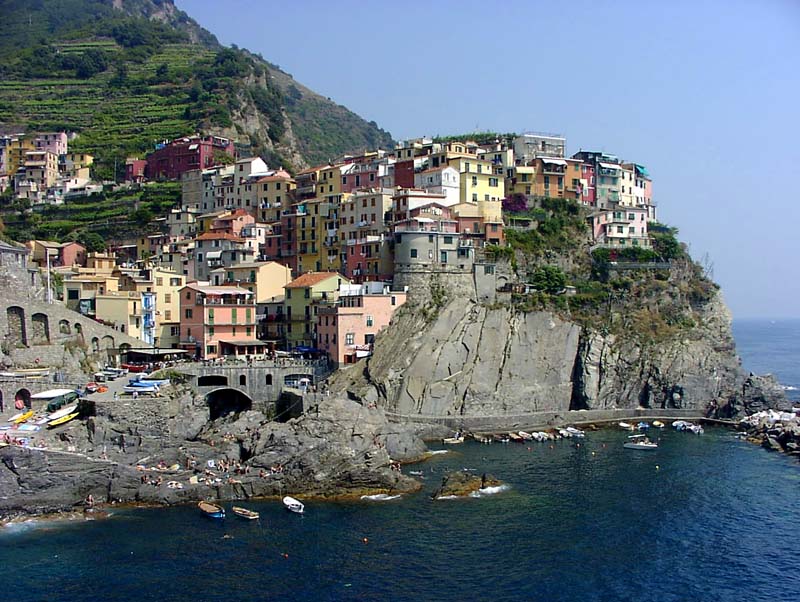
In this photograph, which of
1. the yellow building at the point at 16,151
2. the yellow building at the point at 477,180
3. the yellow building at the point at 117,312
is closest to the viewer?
the yellow building at the point at 117,312

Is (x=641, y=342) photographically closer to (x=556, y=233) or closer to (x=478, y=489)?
(x=556, y=233)

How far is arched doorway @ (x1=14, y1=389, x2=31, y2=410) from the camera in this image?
60.0 m

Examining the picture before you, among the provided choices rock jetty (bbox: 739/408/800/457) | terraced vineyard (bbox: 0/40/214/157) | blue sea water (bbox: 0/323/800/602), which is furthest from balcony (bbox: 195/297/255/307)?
terraced vineyard (bbox: 0/40/214/157)

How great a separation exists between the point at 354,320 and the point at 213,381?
42.3 ft

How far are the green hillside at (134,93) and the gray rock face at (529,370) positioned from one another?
63.9 metres

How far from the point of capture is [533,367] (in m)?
77.0

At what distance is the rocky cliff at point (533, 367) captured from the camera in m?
72.6

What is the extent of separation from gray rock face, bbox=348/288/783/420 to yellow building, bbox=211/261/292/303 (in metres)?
13.0

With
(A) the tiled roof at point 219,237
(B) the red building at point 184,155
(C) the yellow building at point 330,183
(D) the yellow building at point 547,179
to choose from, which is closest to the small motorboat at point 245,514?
(A) the tiled roof at point 219,237

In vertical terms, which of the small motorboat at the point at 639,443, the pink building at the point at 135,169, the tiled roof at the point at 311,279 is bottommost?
the small motorboat at the point at 639,443

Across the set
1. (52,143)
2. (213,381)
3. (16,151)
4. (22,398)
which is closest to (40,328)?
(22,398)

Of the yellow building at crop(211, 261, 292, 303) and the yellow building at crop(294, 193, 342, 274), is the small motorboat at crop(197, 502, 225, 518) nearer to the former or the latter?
the yellow building at crop(211, 261, 292, 303)

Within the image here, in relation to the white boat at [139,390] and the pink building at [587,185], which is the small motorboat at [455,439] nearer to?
the white boat at [139,390]

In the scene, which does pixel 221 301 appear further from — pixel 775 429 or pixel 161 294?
pixel 775 429
